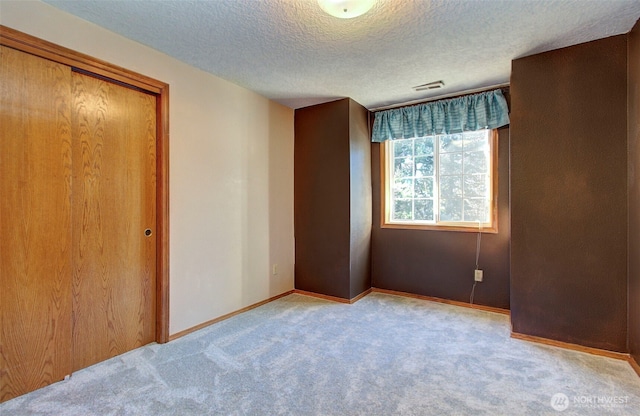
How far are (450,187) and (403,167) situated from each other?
1.95 ft

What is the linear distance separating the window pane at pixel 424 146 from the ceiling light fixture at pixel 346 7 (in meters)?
2.04

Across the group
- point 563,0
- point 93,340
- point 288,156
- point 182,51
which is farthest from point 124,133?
point 563,0

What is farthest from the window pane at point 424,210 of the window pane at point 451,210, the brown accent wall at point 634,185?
the brown accent wall at point 634,185

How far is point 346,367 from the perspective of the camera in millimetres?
2115

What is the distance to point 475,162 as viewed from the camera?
3344 mm

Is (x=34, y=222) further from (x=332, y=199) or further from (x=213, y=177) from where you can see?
(x=332, y=199)

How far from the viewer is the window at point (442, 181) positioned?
3297 mm

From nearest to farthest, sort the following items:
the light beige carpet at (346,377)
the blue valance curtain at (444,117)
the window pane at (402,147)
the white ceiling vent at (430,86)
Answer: the light beige carpet at (346,377)
the white ceiling vent at (430,86)
the blue valance curtain at (444,117)
the window pane at (402,147)

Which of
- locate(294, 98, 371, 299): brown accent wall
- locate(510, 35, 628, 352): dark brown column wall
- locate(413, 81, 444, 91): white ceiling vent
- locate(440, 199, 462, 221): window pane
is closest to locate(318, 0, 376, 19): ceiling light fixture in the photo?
locate(413, 81, 444, 91): white ceiling vent

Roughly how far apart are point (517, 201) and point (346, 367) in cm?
187

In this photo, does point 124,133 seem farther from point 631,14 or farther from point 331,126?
point 631,14

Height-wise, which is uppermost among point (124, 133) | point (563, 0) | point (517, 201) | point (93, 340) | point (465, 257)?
point (563, 0)

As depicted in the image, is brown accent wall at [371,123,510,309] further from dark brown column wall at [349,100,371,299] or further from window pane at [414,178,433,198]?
window pane at [414,178,433,198]

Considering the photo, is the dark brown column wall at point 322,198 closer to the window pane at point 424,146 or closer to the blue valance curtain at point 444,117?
the blue valance curtain at point 444,117
